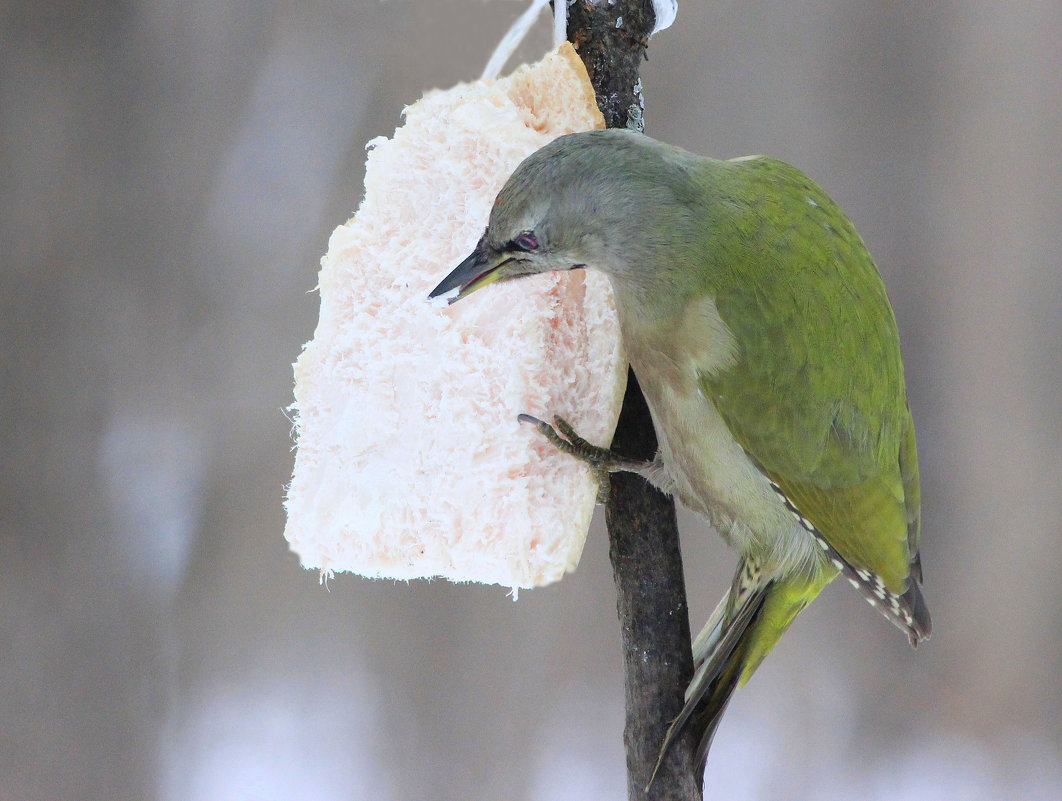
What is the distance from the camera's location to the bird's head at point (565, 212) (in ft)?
2.63

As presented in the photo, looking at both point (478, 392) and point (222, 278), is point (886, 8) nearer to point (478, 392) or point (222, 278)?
point (478, 392)

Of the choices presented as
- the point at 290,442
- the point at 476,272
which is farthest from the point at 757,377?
the point at 290,442

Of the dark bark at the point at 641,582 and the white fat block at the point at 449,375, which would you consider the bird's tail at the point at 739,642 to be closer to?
the dark bark at the point at 641,582

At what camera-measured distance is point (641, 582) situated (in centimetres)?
Answer: 94

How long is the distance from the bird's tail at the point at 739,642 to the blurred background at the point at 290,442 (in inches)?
21.5

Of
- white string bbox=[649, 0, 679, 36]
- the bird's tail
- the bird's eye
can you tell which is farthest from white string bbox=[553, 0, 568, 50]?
the bird's tail

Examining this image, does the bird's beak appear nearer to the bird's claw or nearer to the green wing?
the bird's claw

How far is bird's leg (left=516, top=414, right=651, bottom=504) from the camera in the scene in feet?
2.86

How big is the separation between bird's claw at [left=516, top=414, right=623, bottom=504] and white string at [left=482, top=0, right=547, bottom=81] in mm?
373

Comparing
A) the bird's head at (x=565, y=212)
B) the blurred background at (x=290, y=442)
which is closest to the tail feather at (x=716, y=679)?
the bird's head at (x=565, y=212)

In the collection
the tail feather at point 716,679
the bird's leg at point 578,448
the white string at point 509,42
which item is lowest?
the tail feather at point 716,679

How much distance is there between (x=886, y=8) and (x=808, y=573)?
1.08 metres

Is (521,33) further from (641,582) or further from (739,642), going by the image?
(739,642)

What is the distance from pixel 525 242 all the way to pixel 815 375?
0.36 meters
